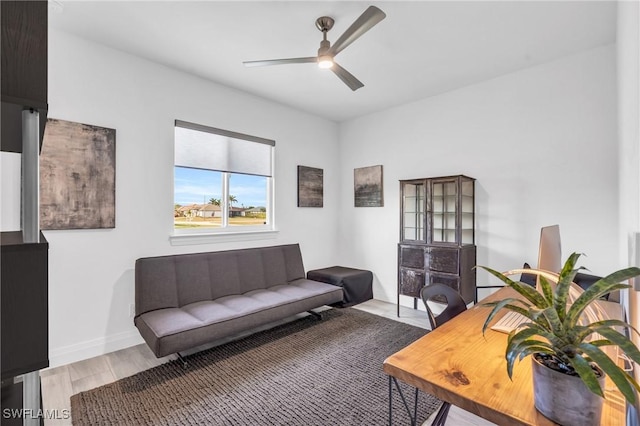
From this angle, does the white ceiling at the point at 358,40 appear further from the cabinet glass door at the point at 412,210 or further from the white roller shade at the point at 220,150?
the cabinet glass door at the point at 412,210

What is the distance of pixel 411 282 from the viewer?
3.60 meters

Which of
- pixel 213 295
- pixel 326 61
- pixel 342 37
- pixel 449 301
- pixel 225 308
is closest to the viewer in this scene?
pixel 449 301

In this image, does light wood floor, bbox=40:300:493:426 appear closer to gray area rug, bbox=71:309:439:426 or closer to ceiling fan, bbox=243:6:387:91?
gray area rug, bbox=71:309:439:426

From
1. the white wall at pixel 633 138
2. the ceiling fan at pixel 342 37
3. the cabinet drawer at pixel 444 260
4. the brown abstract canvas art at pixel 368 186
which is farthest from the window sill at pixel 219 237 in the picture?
the white wall at pixel 633 138

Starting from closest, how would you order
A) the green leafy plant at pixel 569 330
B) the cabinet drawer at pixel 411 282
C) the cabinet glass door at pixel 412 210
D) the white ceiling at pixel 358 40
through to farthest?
1. the green leafy plant at pixel 569 330
2. the white ceiling at pixel 358 40
3. the cabinet drawer at pixel 411 282
4. the cabinet glass door at pixel 412 210

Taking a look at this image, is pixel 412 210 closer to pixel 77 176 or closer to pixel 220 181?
pixel 220 181

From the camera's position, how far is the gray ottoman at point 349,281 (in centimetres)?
389

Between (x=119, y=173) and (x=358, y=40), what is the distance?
2519 mm

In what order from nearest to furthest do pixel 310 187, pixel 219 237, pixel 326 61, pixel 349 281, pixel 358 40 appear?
pixel 326 61 < pixel 358 40 < pixel 219 237 < pixel 349 281 < pixel 310 187

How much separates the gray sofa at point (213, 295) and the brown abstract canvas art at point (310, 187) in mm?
966

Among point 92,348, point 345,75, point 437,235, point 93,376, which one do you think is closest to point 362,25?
point 345,75

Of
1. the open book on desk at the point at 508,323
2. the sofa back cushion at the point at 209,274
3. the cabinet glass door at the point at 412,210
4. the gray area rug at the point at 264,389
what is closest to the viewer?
the open book on desk at the point at 508,323

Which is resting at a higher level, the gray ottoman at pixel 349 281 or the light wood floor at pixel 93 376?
the gray ottoman at pixel 349 281

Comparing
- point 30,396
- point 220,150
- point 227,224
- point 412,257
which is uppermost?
point 220,150
